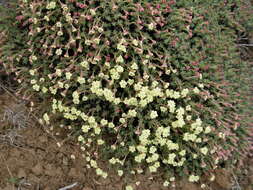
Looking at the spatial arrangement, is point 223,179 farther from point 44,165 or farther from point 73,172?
point 44,165

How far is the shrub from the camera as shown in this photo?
2.86 metres

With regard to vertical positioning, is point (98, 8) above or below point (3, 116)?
above

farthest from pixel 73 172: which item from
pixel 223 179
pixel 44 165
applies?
pixel 223 179

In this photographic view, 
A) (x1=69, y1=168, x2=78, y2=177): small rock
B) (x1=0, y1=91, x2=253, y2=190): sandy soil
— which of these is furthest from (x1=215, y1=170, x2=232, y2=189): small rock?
(x1=69, y1=168, x2=78, y2=177): small rock

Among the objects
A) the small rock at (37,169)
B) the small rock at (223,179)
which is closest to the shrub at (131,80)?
the small rock at (223,179)

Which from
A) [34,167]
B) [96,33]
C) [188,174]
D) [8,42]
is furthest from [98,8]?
[188,174]

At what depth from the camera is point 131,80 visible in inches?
111

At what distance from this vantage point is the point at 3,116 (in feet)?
10.5

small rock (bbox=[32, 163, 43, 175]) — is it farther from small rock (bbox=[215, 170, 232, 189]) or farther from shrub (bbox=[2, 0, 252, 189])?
small rock (bbox=[215, 170, 232, 189])

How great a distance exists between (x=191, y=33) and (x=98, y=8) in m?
0.94

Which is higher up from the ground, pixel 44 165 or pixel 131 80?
pixel 131 80

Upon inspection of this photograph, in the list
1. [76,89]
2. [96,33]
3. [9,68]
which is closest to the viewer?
[96,33]

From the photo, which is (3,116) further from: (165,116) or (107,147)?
(165,116)

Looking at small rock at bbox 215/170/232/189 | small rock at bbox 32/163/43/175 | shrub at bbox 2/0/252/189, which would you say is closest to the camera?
shrub at bbox 2/0/252/189
